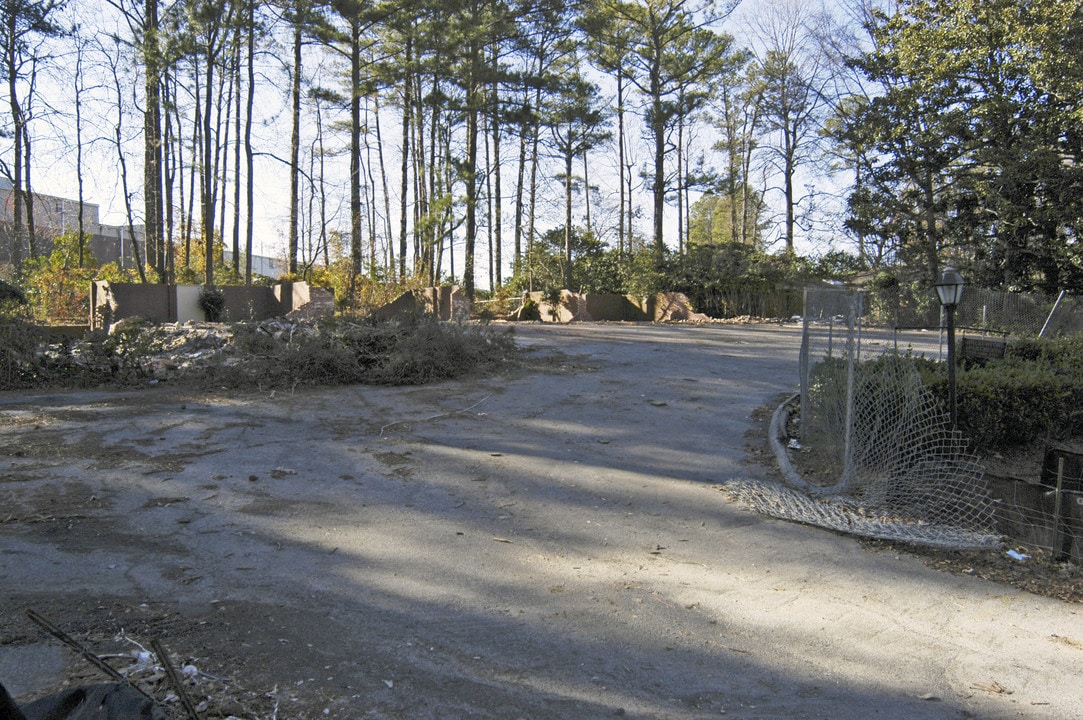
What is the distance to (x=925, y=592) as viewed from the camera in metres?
4.86

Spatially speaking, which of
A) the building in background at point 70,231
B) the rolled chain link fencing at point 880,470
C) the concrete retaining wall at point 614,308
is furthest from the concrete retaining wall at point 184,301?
→ the rolled chain link fencing at point 880,470

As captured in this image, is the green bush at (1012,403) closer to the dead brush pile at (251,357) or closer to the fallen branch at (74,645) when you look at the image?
the dead brush pile at (251,357)

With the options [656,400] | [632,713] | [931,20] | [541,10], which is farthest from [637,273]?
[632,713]

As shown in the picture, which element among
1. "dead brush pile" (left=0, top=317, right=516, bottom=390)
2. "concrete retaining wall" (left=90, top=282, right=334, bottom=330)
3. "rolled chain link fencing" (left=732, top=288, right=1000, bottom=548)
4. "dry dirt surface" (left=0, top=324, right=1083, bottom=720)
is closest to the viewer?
"dry dirt surface" (left=0, top=324, right=1083, bottom=720)

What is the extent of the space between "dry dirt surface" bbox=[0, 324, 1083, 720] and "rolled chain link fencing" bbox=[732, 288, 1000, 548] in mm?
443

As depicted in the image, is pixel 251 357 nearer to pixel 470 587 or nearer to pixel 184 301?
pixel 470 587

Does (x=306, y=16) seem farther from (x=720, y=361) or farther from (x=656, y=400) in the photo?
(x=656, y=400)

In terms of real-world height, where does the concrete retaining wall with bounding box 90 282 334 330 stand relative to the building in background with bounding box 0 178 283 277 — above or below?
below

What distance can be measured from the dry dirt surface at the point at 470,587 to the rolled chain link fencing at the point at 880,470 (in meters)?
0.44

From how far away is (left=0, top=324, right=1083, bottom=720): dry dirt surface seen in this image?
11.2 feet

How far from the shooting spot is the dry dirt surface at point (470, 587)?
3406 millimetres

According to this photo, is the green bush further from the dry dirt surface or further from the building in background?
the building in background

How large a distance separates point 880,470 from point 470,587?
434 cm

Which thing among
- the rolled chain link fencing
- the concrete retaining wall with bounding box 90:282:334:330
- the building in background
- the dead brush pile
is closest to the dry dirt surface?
the rolled chain link fencing
